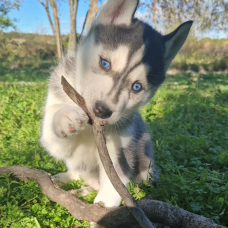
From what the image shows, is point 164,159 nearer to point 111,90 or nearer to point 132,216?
point 132,216

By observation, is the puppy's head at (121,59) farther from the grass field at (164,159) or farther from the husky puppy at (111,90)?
the grass field at (164,159)

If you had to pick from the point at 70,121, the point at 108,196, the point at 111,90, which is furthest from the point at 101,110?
the point at 108,196

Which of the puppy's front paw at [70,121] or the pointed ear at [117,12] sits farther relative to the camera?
the pointed ear at [117,12]

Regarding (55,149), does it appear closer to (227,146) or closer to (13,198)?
(13,198)

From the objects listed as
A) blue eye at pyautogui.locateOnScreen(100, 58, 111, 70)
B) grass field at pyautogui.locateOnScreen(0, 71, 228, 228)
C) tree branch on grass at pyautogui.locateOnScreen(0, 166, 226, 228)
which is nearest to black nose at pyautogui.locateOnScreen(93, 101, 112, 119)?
blue eye at pyautogui.locateOnScreen(100, 58, 111, 70)

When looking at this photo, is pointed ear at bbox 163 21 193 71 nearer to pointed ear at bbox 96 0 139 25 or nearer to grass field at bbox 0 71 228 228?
pointed ear at bbox 96 0 139 25

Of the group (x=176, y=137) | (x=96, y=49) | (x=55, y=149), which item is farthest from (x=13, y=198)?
(x=176, y=137)

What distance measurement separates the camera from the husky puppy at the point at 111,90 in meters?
2.09

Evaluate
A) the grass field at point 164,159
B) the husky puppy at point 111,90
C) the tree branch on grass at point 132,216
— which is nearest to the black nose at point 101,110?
the husky puppy at point 111,90

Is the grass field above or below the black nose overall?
below

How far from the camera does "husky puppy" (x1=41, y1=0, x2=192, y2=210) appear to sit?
209cm

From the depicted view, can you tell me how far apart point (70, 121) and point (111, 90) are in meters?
0.36

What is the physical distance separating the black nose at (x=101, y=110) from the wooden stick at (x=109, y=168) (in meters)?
0.04

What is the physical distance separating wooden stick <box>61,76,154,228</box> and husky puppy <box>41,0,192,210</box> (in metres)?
0.05
